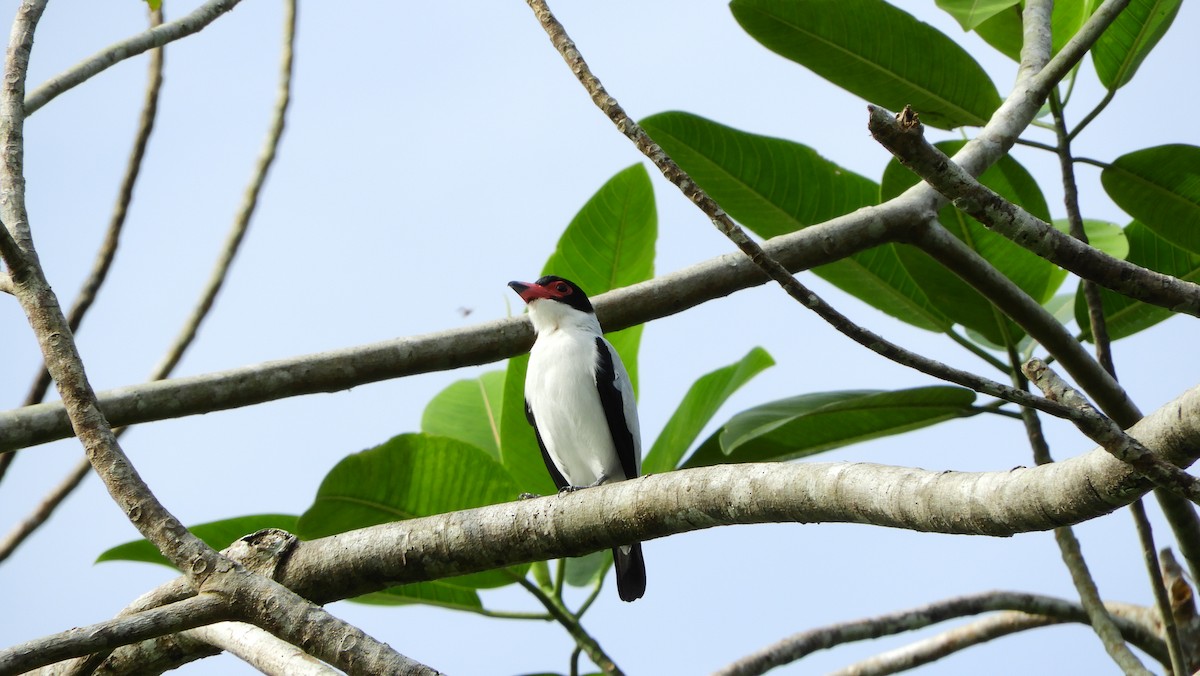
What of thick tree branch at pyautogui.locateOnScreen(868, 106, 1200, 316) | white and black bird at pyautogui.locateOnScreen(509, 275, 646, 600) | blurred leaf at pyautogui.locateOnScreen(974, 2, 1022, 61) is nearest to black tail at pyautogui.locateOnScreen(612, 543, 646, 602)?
white and black bird at pyautogui.locateOnScreen(509, 275, 646, 600)

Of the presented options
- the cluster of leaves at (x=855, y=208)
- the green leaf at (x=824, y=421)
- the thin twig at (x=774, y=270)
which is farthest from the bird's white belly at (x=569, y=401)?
the thin twig at (x=774, y=270)

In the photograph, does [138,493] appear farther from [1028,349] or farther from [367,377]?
[1028,349]

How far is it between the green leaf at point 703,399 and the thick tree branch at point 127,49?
2137 mm

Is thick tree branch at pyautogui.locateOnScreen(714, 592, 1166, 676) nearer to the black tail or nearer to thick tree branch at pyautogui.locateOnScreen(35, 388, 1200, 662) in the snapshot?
the black tail

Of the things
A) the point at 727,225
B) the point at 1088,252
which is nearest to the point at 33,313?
the point at 727,225

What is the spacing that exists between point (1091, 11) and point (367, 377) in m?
2.65

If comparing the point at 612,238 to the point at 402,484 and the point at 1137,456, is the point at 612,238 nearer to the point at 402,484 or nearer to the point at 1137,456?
the point at 402,484

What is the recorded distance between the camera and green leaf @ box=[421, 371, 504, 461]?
512cm

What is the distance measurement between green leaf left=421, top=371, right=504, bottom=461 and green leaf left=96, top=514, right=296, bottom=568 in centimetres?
128

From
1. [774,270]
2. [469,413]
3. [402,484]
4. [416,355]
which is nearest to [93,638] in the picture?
[416,355]

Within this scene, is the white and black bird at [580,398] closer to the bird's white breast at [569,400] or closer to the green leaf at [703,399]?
the bird's white breast at [569,400]

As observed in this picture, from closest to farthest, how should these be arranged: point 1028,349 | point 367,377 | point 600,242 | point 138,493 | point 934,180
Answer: point 934,180 → point 138,493 → point 367,377 → point 1028,349 → point 600,242

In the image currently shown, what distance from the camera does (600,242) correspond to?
4328mm

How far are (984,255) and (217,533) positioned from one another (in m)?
2.82
